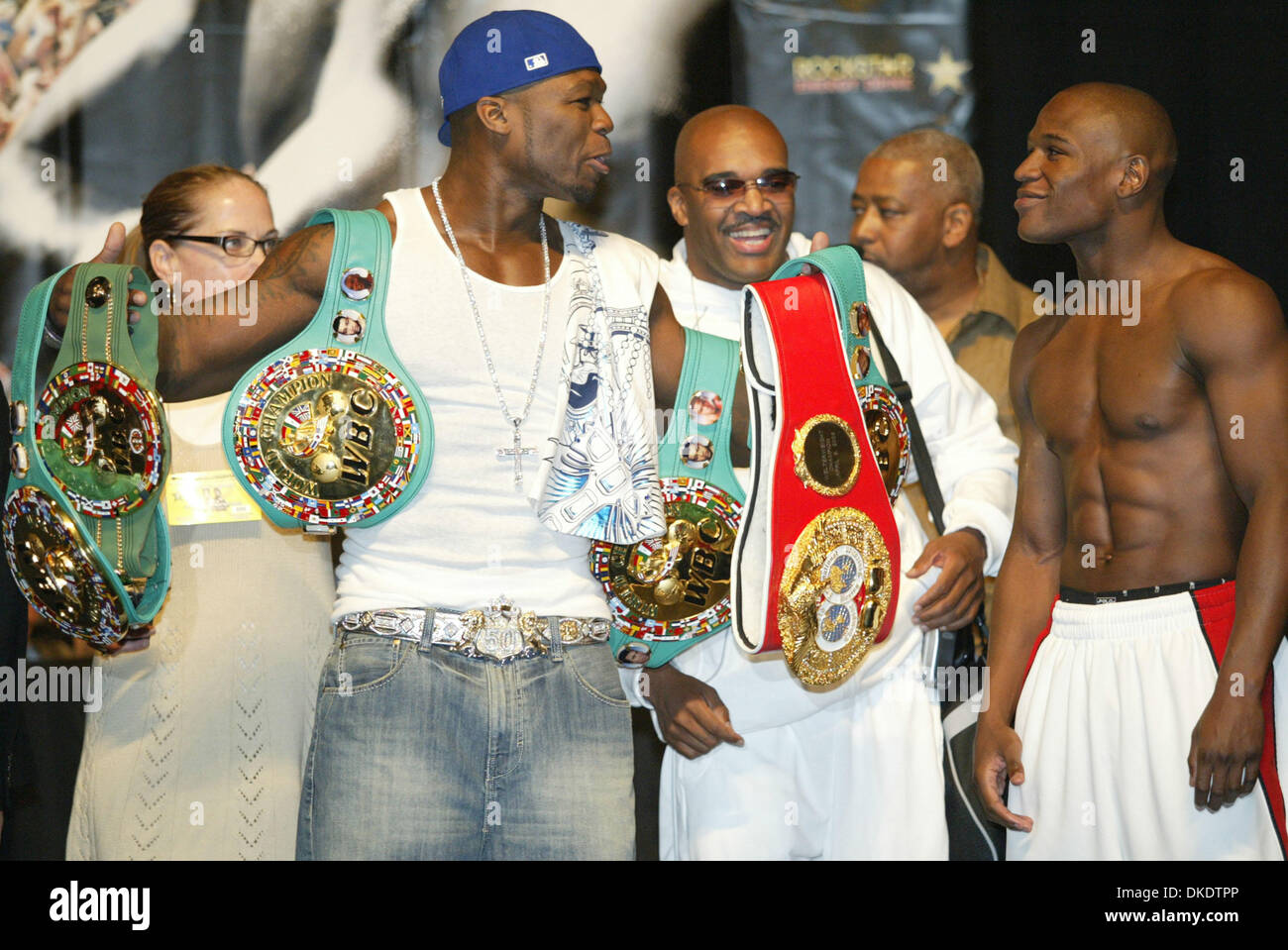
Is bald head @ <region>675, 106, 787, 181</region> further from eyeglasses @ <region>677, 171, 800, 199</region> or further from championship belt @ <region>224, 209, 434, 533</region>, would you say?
championship belt @ <region>224, 209, 434, 533</region>

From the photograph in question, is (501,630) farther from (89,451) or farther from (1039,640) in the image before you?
(1039,640)

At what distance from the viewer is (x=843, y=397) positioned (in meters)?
2.74

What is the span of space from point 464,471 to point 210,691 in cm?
103

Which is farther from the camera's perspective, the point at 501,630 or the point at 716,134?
the point at 716,134

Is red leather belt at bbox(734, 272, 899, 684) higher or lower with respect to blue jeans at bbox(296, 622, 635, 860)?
higher

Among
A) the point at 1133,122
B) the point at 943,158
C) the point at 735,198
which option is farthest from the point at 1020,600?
the point at 943,158

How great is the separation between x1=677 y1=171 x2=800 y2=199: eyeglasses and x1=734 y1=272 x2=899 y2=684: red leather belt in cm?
101

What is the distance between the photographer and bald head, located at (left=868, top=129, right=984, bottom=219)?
4.44 meters

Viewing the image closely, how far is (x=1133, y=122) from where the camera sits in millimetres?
3273

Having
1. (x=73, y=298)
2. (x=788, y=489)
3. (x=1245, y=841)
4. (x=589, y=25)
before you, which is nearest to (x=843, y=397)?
(x=788, y=489)

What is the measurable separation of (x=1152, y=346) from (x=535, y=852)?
1.68m

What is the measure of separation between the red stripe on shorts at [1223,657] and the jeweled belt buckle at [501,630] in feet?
4.60

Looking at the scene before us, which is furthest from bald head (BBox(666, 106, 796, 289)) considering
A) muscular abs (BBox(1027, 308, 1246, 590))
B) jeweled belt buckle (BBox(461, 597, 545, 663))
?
jeweled belt buckle (BBox(461, 597, 545, 663))

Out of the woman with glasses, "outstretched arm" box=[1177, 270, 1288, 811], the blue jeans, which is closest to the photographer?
the blue jeans
